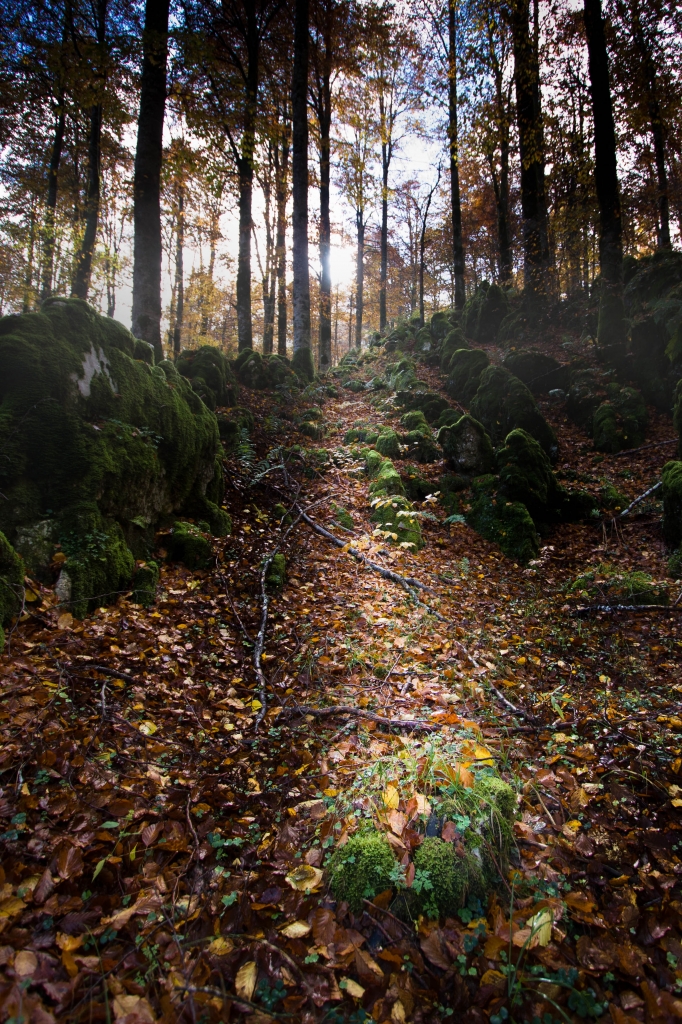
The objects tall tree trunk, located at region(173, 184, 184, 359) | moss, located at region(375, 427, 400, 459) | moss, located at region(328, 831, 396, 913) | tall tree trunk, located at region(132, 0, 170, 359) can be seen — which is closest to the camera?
moss, located at region(328, 831, 396, 913)

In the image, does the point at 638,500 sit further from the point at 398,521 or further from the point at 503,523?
the point at 398,521

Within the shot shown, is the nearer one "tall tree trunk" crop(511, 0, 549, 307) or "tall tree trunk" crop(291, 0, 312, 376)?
"tall tree trunk" crop(511, 0, 549, 307)

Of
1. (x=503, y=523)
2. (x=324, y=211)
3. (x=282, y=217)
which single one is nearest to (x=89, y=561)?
(x=503, y=523)

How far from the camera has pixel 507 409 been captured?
30.7 feet

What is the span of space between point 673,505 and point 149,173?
9.68 meters

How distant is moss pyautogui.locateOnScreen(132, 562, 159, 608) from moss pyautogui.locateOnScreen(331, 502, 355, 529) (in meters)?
3.09

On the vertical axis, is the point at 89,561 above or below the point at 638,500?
below

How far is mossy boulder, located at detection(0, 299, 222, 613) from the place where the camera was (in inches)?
156

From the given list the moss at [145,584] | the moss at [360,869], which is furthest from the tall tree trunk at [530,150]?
the moss at [360,869]

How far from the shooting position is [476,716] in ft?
11.6

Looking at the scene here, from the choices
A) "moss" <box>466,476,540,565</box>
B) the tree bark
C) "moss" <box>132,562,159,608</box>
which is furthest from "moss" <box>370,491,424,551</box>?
the tree bark

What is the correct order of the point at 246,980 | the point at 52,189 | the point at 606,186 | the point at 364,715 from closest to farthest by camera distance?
1. the point at 246,980
2. the point at 364,715
3. the point at 606,186
4. the point at 52,189

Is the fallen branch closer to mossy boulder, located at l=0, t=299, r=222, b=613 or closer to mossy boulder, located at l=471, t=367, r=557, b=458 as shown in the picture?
mossy boulder, located at l=0, t=299, r=222, b=613

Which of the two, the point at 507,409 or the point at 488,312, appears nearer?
the point at 507,409
